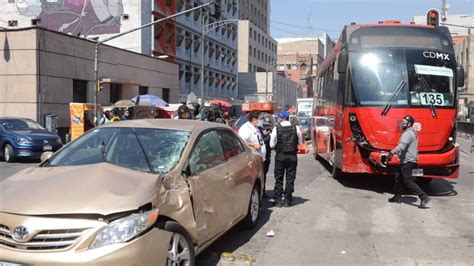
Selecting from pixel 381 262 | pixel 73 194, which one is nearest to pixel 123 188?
pixel 73 194

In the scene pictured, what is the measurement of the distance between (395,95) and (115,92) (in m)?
25.9

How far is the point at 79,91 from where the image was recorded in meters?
29.1

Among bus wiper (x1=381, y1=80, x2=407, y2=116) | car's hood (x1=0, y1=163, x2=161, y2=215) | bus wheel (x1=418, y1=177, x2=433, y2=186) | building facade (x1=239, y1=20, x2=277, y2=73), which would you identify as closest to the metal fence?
bus wheel (x1=418, y1=177, x2=433, y2=186)

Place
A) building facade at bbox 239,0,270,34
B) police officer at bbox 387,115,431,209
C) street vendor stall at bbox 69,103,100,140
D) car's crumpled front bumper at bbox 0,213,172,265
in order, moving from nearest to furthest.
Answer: car's crumpled front bumper at bbox 0,213,172,265 → police officer at bbox 387,115,431,209 → street vendor stall at bbox 69,103,100,140 → building facade at bbox 239,0,270,34

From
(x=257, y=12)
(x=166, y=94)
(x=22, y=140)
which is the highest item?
(x=257, y=12)

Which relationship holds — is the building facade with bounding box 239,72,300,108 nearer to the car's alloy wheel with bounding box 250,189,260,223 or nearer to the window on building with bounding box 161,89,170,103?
the window on building with bounding box 161,89,170,103

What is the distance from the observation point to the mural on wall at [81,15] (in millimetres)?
42000

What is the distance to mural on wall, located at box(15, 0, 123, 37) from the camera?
138ft

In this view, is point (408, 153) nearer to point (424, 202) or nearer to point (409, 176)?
point (409, 176)

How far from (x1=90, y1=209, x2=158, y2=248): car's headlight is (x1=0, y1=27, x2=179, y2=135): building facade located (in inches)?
908

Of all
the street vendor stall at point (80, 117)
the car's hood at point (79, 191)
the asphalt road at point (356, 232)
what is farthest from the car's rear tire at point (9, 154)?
the car's hood at point (79, 191)

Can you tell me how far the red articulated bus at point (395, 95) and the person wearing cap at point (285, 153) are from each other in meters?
2.21

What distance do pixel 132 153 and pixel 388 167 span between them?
6.62 metres

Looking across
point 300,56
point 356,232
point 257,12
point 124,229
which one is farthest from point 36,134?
point 300,56
